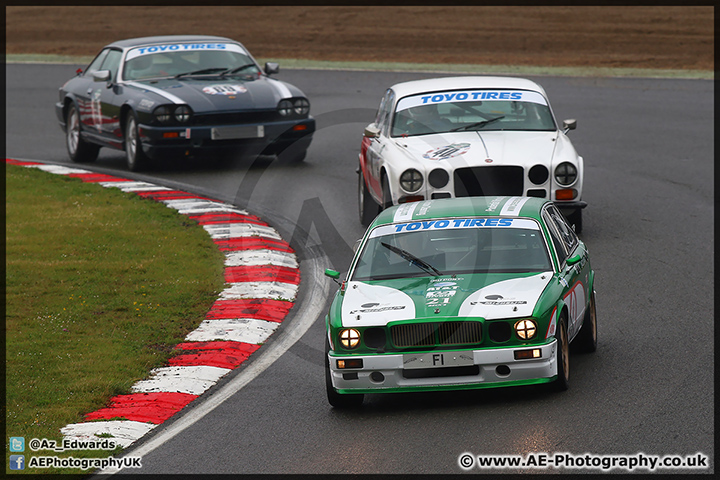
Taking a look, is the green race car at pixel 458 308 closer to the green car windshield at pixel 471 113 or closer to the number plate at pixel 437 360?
the number plate at pixel 437 360

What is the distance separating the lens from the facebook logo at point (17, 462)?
629 centimetres

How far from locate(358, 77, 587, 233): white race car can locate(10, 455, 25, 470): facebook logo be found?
5.80 m

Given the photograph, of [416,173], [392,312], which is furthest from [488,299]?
[416,173]

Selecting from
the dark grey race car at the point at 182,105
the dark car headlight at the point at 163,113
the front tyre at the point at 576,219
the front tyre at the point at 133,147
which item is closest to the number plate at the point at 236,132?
the dark grey race car at the point at 182,105

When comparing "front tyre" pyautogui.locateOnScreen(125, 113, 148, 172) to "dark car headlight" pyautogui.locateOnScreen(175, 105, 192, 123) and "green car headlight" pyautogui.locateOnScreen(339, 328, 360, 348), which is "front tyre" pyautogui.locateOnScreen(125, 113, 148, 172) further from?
"green car headlight" pyautogui.locateOnScreen(339, 328, 360, 348)

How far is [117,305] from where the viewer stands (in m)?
9.79

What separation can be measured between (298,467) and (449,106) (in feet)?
23.2

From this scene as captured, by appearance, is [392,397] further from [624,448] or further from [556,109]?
[556,109]

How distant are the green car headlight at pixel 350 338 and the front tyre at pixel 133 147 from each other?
9.18m

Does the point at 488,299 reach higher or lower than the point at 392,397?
higher

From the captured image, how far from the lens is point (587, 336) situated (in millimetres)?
8031

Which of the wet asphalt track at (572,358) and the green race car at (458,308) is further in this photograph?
the green race car at (458,308)

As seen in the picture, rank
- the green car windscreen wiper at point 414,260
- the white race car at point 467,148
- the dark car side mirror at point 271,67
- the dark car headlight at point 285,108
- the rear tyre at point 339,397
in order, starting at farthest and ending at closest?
the dark car side mirror at point 271,67
the dark car headlight at point 285,108
the white race car at point 467,148
the green car windscreen wiper at point 414,260
the rear tyre at point 339,397

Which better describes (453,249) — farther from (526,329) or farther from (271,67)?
(271,67)
